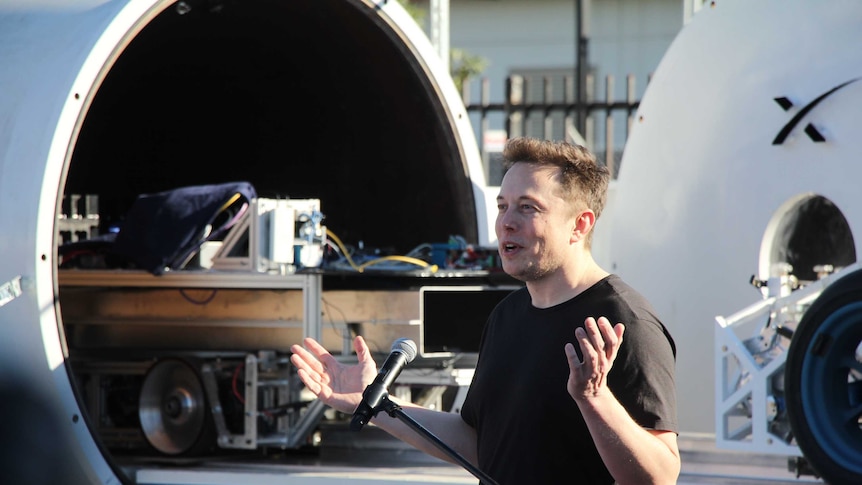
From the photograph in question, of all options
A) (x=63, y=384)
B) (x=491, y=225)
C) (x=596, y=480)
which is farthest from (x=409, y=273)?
(x=596, y=480)

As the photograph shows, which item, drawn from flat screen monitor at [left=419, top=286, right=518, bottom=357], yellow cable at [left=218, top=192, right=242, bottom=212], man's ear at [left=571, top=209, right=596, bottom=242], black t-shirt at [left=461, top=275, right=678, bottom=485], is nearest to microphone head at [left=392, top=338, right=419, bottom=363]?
black t-shirt at [left=461, top=275, right=678, bottom=485]

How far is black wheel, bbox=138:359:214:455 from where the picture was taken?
24.3 ft

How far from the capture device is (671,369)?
121 inches

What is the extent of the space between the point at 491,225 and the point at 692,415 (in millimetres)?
1680

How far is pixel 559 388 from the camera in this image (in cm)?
312

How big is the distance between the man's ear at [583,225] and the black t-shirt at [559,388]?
0.12 metres

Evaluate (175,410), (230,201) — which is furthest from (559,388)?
(175,410)

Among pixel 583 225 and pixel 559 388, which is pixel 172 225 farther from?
pixel 559 388

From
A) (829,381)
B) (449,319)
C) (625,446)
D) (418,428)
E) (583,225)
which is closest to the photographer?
(625,446)

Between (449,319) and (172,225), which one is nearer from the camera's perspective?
(449,319)

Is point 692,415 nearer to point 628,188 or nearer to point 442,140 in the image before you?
point 628,188

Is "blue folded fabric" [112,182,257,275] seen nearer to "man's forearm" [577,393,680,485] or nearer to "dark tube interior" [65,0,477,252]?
"dark tube interior" [65,0,477,252]

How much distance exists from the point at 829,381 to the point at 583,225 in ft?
8.64

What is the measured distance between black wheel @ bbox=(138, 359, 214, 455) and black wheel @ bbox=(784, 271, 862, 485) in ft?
11.0
